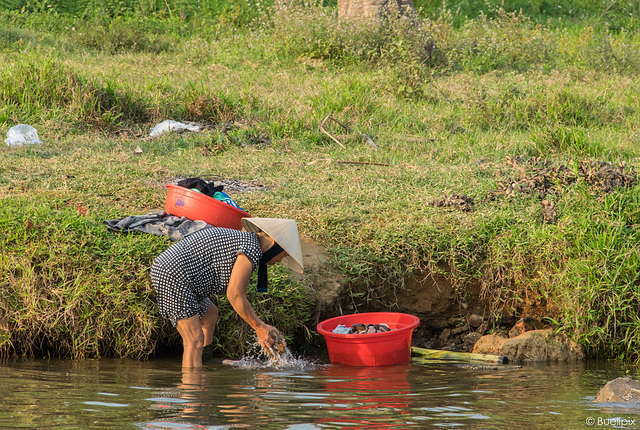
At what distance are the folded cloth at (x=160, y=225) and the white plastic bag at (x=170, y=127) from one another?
3295mm

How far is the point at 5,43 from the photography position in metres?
10.8

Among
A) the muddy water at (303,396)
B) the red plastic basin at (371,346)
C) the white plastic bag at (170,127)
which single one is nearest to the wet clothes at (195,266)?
the muddy water at (303,396)

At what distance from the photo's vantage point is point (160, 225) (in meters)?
5.11

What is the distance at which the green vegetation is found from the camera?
4.85 metres

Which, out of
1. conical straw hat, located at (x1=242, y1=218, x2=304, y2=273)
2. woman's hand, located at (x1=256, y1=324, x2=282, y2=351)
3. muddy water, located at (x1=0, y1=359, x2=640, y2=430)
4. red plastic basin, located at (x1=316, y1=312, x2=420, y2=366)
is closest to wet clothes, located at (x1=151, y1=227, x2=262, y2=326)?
conical straw hat, located at (x1=242, y1=218, x2=304, y2=273)

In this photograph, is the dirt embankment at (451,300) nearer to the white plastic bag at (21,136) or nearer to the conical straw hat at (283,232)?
the conical straw hat at (283,232)

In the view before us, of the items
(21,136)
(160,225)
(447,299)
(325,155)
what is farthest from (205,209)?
(21,136)

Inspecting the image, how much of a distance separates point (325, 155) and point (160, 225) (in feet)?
9.90

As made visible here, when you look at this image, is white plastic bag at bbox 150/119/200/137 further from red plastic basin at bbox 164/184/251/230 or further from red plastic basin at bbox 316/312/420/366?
red plastic basin at bbox 316/312/420/366

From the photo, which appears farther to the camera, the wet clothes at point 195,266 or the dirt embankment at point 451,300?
the dirt embankment at point 451,300

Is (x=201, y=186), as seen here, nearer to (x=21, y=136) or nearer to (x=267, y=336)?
(x=267, y=336)

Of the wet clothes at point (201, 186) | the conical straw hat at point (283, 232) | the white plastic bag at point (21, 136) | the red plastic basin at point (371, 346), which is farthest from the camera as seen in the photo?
the white plastic bag at point (21, 136)

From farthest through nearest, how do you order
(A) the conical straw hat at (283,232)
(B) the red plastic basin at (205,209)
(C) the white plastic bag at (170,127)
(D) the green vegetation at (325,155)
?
(C) the white plastic bag at (170,127) → (B) the red plastic basin at (205,209) → (D) the green vegetation at (325,155) → (A) the conical straw hat at (283,232)

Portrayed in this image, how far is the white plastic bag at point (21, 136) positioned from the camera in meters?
7.51
